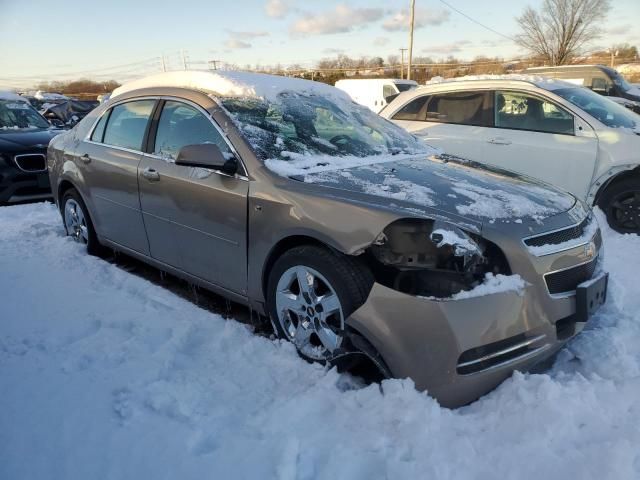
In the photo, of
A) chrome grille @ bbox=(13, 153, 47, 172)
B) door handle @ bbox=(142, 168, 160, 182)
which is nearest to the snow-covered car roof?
door handle @ bbox=(142, 168, 160, 182)

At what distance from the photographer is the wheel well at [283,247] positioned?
277 centimetres

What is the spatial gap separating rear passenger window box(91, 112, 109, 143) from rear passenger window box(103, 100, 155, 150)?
7 centimetres

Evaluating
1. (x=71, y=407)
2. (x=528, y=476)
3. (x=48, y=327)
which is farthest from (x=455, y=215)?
(x=48, y=327)

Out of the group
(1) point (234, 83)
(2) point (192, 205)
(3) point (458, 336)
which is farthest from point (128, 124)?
(3) point (458, 336)

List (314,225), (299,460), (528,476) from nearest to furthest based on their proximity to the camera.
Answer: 1. (528,476)
2. (299,460)
3. (314,225)

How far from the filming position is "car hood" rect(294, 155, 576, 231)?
2.56m

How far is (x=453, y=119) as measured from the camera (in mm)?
6523

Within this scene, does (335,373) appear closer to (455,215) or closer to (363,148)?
(455,215)

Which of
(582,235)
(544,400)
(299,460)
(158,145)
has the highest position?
(158,145)

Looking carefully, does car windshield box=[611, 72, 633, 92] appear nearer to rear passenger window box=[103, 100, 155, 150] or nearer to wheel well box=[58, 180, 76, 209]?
rear passenger window box=[103, 100, 155, 150]

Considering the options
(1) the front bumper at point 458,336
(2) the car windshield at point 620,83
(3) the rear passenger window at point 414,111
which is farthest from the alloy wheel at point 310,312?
(2) the car windshield at point 620,83

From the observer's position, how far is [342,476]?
2.00 meters

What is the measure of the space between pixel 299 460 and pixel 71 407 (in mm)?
1155

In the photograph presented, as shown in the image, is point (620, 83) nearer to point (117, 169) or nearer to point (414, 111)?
point (414, 111)
